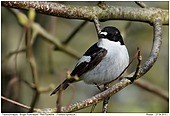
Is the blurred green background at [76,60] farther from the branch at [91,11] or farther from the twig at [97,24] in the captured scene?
the twig at [97,24]

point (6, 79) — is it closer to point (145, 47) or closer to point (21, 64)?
point (21, 64)

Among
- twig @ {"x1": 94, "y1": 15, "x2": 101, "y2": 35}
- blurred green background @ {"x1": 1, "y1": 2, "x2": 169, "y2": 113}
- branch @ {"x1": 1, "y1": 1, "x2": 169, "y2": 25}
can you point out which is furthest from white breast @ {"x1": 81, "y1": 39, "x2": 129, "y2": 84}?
blurred green background @ {"x1": 1, "y1": 2, "x2": 169, "y2": 113}

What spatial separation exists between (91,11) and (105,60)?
70cm

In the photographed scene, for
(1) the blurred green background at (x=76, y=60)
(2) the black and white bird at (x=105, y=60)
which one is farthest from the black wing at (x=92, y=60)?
(1) the blurred green background at (x=76, y=60)

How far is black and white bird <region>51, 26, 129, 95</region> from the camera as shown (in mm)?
3170

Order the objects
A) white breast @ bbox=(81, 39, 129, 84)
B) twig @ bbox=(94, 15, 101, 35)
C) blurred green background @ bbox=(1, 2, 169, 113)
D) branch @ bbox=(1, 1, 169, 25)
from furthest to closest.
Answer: blurred green background @ bbox=(1, 2, 169, 113) < white breast @ bbox=(81, 39, 129, 84) < twig @ bbox=(94, 15, 101, 35) < branch @ bbox=(1, 1, 169, 25)

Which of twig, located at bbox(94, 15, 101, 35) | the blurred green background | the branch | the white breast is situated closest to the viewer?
the branch

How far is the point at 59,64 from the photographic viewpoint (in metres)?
7.69

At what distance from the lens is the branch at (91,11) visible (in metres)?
2.89

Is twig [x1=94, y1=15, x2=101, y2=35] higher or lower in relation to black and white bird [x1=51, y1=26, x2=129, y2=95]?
higher

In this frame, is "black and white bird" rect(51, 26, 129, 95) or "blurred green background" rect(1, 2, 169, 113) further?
"blurred green background" rect(1, 2, 169, 113)

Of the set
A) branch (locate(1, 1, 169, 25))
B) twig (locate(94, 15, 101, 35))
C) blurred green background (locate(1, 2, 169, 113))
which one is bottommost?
blurred green background (locate(1, 2, 169, 113))

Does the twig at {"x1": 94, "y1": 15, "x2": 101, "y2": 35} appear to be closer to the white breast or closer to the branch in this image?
the branch

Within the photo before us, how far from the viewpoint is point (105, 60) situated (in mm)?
3201
